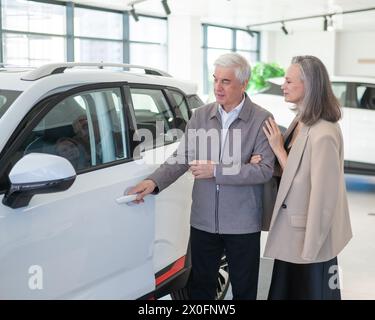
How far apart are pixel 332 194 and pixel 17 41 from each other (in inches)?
399

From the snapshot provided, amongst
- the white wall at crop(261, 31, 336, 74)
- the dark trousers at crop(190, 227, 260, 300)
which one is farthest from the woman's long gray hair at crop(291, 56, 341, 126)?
the white wall at crop(261, 31, 336, 74)

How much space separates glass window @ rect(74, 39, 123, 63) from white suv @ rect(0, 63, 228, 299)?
10108mm

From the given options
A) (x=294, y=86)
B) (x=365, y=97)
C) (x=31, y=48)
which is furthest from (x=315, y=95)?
(x=31, y=48)

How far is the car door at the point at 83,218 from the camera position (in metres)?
1.74

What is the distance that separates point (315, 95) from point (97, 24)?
11564 mm

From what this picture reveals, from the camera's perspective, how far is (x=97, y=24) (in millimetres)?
13078

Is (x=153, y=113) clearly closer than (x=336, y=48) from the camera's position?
Yes

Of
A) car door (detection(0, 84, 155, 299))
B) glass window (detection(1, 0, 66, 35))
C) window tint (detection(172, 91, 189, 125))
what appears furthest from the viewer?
glass window (detection(1, 0, 66, 35))

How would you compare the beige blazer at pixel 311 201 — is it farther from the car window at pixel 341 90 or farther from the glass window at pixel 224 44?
the glass window at pixel 224 44

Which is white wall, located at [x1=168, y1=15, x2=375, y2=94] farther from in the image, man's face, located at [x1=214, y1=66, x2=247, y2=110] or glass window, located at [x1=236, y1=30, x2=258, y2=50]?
man's face, located at [x1=214, y1=66, x2=247, y2=110]

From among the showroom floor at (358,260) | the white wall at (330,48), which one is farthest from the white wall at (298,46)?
the showroom floor at (358,260)

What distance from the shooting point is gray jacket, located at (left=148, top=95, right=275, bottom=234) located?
7.18 feet

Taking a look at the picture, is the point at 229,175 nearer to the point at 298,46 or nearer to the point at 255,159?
the point at 255,159

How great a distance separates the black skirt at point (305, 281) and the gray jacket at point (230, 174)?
26 centimetres
